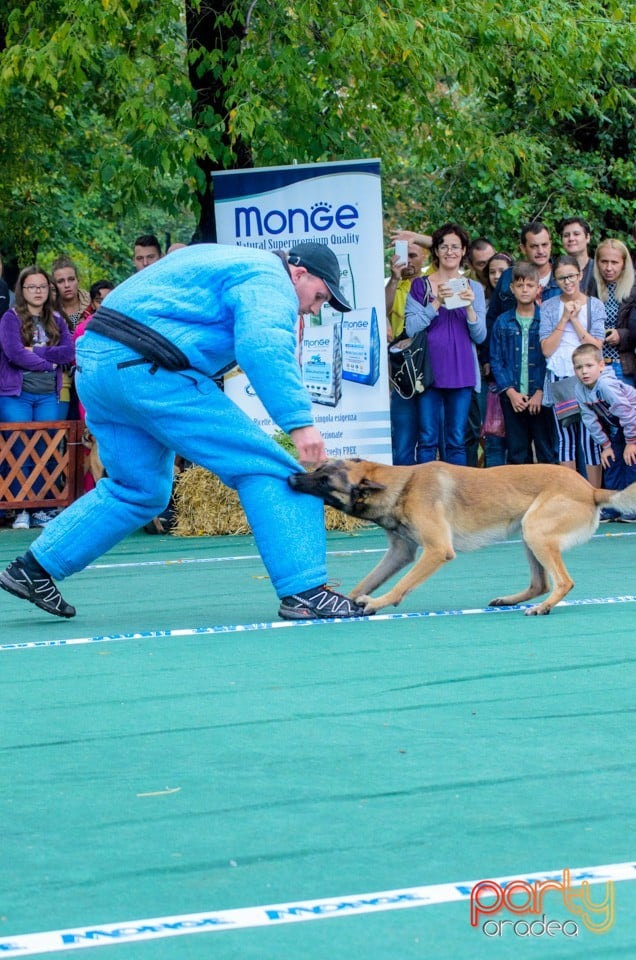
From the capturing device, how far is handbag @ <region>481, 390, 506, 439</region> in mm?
13227

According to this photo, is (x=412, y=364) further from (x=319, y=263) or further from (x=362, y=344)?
(x=319, y=263)

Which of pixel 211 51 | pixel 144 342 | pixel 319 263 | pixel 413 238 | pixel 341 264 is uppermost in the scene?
pixel 211 51

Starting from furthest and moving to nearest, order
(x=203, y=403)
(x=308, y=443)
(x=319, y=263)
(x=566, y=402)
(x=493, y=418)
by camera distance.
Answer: (x=493, y=418)
(x=566, y=402)
(x=319, y=263)
(x=203, y=403)
(x=308, y=443)

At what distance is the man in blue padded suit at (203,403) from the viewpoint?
688 cm

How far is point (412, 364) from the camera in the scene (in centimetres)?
1283

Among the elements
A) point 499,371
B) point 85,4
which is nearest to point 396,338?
point 499,371

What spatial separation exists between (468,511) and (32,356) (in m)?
5.98

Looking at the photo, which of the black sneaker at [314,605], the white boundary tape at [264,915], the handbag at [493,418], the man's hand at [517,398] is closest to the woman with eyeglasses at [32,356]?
the handbag at [493,418]

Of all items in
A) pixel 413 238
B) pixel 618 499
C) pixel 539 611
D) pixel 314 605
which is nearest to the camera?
pixel 314 605

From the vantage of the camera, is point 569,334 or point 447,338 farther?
point 447,338

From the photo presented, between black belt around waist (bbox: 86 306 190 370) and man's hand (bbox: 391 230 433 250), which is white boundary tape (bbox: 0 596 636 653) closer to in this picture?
black belt around waist (bbox: 86 306 190 370)

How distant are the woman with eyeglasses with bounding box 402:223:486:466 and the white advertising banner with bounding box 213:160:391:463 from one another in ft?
1.07

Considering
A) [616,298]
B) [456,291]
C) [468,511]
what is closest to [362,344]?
[456,291]

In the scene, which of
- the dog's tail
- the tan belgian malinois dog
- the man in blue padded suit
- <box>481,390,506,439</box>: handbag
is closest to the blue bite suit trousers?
the man in blue padded suit
